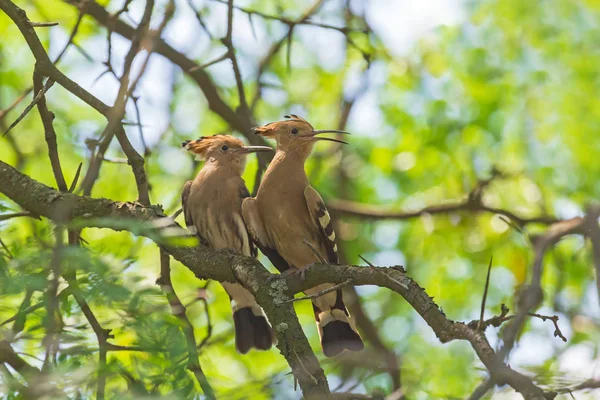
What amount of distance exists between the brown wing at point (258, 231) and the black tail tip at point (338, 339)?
56 centimetres

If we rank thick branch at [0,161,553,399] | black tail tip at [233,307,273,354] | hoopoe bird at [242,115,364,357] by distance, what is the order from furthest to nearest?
1. black tail tip at [233,307,273,354]
2. hoopoe bird at [242,115,364,357]
3. thick branch at [0,161,553,399]

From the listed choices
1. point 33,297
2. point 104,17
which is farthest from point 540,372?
point 104,17

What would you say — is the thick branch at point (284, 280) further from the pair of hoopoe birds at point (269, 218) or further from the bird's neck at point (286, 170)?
the bird's neck at point (286, 170)

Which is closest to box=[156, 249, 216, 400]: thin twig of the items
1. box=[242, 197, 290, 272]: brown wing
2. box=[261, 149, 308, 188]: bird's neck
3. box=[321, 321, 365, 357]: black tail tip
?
box=[242, 197, 290, 272]: brown wing

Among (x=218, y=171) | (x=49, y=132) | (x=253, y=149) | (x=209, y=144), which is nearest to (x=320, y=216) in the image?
(x=253, y=149)

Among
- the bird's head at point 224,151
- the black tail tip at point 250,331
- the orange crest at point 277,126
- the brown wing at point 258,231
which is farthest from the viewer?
the bird's head at point 224,151

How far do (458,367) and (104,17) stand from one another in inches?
159

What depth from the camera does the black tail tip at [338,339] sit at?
554 cm

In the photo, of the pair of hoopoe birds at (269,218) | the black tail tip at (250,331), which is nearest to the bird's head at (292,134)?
the pair of hoopoe birds at (269,218)

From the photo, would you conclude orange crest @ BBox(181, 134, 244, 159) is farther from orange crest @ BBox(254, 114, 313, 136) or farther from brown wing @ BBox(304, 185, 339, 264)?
brown wing @ BBox(304, 185, 339, 264)

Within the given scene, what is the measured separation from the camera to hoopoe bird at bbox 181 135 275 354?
6.01 meters

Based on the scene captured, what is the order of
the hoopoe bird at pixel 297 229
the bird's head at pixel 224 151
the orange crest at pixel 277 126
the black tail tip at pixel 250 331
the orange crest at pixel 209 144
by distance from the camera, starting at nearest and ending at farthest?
the hoopoe bird at pixel 297 229 < the black tail tip at pixel 250 331 < the orange crest at pixel 277 126 < the bird's head at pixel 224 151 < the orange crest at pixel 209 144

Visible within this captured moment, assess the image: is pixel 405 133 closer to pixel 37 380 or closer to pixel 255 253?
pixel 255 253

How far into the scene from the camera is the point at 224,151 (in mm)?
6441
